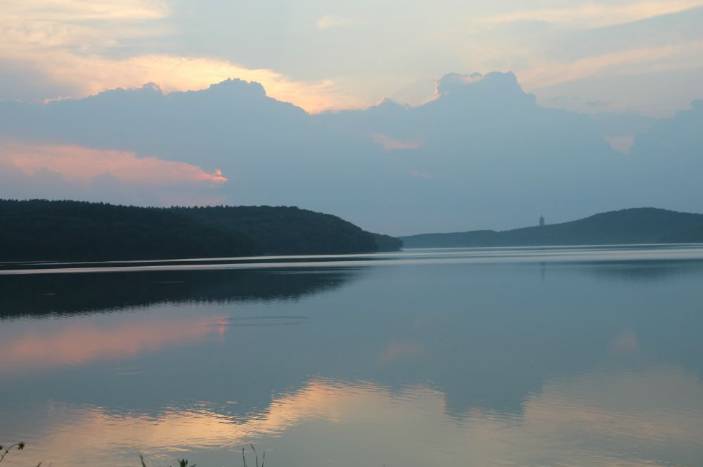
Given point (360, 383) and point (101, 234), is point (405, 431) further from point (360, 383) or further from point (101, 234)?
point (101, 234)

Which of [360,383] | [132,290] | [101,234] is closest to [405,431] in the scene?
[360,383]

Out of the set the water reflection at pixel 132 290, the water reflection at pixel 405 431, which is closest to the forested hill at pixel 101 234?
the water reflection at pixel 132 290

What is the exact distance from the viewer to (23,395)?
22094mm

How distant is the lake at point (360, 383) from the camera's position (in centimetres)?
1612

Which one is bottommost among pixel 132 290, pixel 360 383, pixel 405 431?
pixel 405 431

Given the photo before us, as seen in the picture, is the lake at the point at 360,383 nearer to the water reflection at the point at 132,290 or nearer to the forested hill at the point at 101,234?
the water reflection at the point at 132,290

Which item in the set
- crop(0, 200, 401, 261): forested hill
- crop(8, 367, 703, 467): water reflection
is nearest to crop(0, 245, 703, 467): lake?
crop(8, 367, 703, 467): water reflection

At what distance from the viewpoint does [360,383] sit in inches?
891

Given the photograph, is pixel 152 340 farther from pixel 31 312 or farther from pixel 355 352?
pixel 31 312

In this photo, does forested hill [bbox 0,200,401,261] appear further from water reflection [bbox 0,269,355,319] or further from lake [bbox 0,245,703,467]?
lake [bbox 0,245,703,467]

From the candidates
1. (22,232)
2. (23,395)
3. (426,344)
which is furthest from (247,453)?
(22,232)

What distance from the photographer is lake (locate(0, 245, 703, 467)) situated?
52.9 ft

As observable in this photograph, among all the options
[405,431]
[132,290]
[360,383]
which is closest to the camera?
[405,431]

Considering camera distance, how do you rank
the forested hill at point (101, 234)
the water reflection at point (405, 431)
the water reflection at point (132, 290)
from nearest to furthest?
1. the water reflection at point (405, 431)
2. the water reflection at point (132, 290)
3. the forested hill at point (101, 234)
